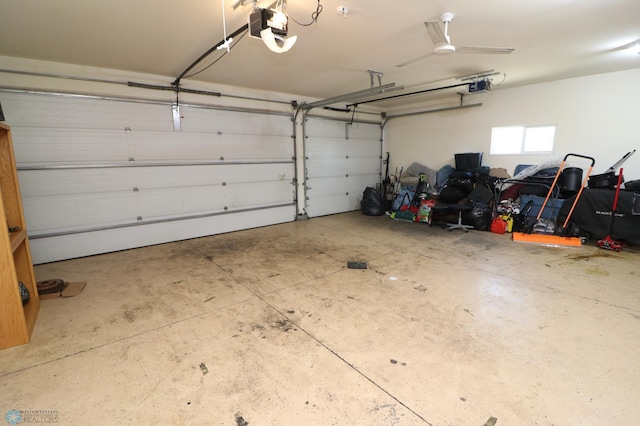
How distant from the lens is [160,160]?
4.61 metres

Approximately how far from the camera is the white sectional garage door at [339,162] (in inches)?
255

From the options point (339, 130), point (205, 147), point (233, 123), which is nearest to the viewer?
point (205, 147)

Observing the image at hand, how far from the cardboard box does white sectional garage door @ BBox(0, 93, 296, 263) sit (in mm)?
1293

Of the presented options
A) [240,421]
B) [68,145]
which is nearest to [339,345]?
[240,421]

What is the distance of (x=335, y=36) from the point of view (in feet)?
9.99

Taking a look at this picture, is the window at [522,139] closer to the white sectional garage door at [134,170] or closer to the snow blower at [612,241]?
the snow blower at [612,241]

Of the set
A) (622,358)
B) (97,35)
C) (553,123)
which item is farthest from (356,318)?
(553,123)

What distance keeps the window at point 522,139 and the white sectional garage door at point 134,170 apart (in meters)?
4.22

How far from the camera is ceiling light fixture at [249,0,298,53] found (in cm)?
211

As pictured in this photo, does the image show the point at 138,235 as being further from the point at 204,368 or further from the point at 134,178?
the point at 204,368

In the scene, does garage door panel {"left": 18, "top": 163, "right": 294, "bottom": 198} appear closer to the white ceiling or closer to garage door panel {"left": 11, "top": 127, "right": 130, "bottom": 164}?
garage door panel {"left": 11, "top": 127, "right": 130, "bottom": 164}

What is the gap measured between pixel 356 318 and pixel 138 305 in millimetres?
1996

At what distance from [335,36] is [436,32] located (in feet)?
3.23

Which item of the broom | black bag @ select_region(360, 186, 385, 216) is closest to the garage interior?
the broom
